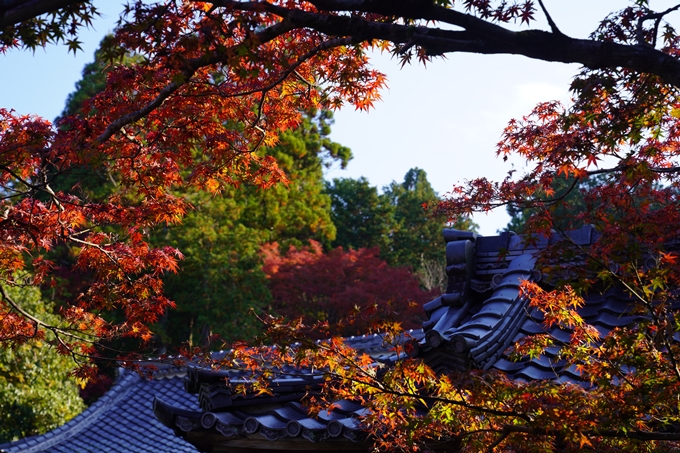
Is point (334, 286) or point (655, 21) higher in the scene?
point (655, 21)

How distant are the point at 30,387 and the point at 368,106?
13105mm

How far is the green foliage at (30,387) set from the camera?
15.4 m

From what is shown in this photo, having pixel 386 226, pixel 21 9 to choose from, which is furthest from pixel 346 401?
pixel 386 226

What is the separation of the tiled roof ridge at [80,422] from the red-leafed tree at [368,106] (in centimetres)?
595

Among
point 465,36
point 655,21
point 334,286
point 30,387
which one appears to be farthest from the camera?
point 334,286

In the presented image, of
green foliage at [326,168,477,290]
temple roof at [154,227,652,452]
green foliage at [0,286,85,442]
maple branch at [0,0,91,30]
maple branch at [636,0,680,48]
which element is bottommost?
green foliage at [0,286,85,442]

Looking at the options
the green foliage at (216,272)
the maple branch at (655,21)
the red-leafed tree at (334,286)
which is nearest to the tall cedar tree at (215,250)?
the green foliage at (216,272)

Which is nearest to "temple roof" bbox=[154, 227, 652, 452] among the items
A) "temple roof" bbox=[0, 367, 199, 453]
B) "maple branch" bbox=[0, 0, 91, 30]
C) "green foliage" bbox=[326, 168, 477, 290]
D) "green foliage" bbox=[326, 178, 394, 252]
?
"maple branch" bbox=[0, 0, 91, 30]

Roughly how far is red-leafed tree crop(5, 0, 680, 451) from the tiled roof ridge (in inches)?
234

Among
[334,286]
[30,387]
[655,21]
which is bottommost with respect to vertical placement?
[30,387]

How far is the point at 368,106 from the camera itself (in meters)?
5.03

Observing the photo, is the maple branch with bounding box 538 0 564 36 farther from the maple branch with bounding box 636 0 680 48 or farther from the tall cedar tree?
the tall cedar tree

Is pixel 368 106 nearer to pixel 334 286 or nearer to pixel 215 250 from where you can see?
pixel 215 250

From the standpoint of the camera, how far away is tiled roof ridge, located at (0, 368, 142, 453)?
11.0m
